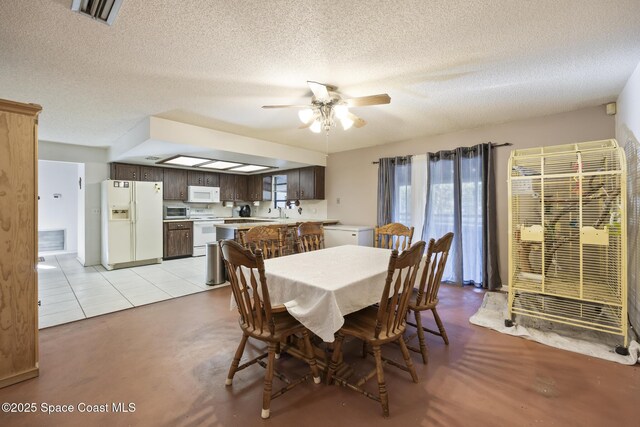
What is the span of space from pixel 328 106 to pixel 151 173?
4.99 meters

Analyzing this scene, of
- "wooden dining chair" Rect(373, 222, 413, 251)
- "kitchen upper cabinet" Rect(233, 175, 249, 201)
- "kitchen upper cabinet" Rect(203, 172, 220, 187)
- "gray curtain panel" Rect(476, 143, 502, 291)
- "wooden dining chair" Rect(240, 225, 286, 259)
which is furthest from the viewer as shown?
"kitchen upper cabinet" Rect(233, 175, 249, 201)

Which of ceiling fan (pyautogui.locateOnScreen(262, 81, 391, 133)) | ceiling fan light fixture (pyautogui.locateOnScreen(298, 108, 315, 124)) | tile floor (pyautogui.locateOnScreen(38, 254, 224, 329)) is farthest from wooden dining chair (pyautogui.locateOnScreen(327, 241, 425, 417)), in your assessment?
tile floor (pyautogui.locateOnScreen(38, 254, 224, 329))

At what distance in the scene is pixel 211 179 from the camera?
6.97 m

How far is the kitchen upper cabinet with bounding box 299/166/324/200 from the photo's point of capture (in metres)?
6.02

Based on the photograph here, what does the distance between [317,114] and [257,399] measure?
95.2 inches

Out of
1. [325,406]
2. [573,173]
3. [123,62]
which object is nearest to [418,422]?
[325,406]

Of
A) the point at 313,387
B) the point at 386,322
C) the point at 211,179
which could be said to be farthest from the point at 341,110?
the point at 211,179

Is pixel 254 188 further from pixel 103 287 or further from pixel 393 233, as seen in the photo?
pixel 393 233

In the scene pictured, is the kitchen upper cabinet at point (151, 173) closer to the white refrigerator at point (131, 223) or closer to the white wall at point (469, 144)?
the white refrigerator at point (131, 223)

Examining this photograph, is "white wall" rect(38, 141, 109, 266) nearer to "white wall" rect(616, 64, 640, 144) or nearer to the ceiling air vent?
the ceiling air vent

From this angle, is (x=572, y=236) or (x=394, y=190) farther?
(x=394, y=190)

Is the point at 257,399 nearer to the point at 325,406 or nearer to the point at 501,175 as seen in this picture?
the point at 325,406

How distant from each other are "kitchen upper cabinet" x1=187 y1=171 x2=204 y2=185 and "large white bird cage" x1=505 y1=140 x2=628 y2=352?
247 inches

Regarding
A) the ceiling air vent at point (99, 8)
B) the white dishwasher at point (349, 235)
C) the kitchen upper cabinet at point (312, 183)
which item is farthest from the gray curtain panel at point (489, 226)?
the ceiling air vent at point (99, 8)
